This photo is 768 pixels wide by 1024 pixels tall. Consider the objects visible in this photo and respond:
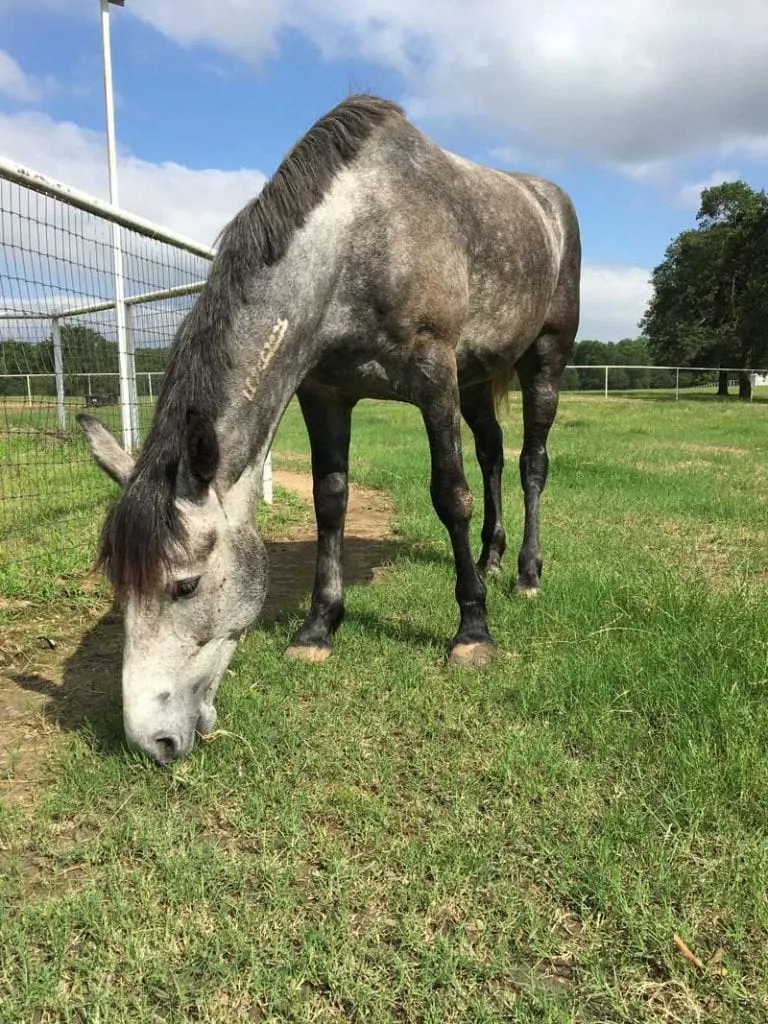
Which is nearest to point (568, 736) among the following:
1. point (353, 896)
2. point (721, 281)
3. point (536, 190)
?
point (353, 896)

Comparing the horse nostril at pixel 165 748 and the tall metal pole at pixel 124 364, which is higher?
the tall metal pole at pixel 124 364

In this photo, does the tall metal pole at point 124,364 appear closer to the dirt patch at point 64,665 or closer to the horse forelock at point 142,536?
the dirt patch at point 64,665

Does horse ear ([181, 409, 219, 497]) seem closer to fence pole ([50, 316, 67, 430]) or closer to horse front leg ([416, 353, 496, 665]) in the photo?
horse front leg ([416, 353, 496, 665])

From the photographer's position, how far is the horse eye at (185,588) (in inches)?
87.0

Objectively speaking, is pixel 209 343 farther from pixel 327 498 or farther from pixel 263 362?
pixel 327 498

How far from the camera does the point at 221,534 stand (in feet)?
7.59

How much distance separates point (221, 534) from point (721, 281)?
39.4 m

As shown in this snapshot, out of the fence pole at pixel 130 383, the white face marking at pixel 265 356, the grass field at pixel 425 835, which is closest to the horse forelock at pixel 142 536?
the white face marking at pixel 265 356

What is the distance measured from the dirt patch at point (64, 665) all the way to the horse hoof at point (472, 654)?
116 centimetres

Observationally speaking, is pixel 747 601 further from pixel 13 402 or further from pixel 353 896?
pixel 13 402

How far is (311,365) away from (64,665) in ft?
6.02

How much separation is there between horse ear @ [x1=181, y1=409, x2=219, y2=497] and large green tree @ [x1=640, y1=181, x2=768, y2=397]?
108 ft

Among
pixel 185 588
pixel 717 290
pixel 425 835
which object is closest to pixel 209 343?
pixel 185 588

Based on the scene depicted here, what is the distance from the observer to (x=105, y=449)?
2416 mm
